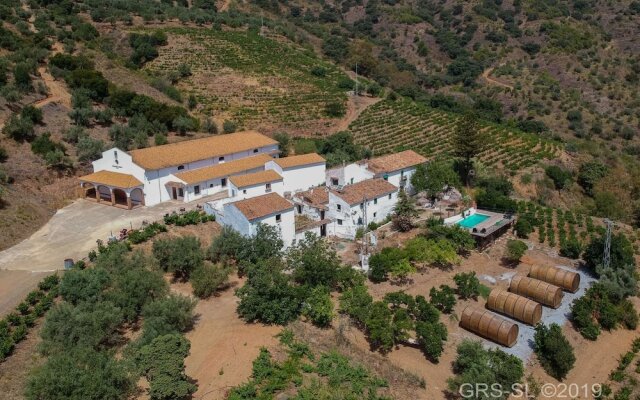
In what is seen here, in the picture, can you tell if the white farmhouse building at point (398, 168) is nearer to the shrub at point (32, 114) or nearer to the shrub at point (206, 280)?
the shrub at point (206, 280)

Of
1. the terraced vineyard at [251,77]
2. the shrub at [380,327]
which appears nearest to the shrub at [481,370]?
the shrub at [380,327]

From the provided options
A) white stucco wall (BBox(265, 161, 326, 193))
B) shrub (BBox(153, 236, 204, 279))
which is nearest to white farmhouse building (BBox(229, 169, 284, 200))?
white stucco wall (BBox(265, 161, 326, 193))

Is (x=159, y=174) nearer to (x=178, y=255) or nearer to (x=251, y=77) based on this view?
(x=178, y=255)

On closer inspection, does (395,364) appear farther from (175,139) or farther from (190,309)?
(175,139)

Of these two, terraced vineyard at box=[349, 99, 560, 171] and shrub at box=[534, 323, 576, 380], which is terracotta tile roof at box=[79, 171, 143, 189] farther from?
shrub at box=[534, 323, 576, 380]

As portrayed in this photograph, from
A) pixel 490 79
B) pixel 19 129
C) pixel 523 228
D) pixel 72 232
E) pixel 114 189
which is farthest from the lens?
pixel 490 79

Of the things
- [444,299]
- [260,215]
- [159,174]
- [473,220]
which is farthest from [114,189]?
[473,220]
